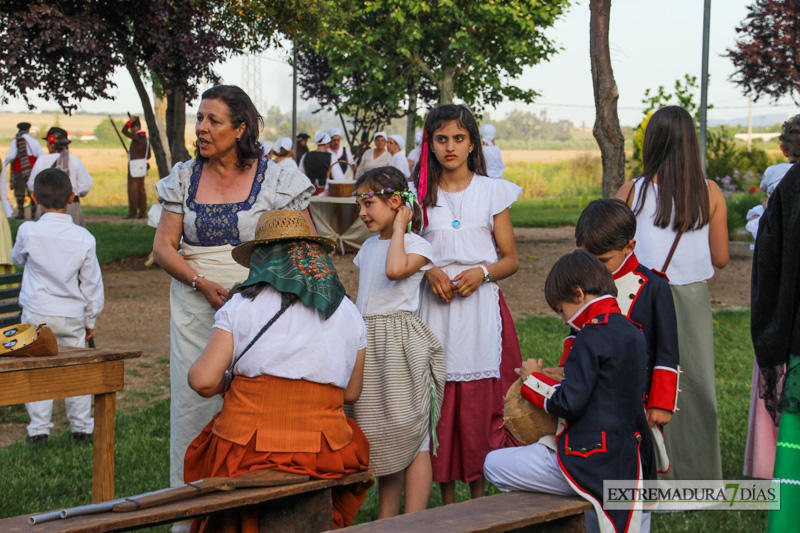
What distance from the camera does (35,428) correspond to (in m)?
5.50

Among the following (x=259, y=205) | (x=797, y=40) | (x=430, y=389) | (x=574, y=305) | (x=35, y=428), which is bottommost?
(x=35, y=428)

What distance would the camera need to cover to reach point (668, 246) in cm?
408

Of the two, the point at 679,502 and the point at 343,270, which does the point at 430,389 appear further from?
the point at 343,270

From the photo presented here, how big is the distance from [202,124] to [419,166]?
1059 millimetres

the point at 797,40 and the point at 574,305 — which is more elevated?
the point at 797,40

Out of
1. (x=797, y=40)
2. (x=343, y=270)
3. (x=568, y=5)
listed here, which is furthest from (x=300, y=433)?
(x=568, y=5)

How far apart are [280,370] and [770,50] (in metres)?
21.1

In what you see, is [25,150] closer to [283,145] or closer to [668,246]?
[283,145]

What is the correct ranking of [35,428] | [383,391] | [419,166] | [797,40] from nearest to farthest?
[383,391]
[419,166]
[35,428]
[797,40]

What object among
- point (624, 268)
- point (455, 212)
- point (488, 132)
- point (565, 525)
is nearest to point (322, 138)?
point (488, 132)

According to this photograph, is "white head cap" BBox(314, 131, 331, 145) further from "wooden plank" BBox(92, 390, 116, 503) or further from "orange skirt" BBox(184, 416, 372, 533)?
"orange skirt" BBox(184, 416, 372, 533)

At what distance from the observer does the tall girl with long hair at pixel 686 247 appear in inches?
158

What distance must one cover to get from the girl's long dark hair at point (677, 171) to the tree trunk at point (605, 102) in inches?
77.4

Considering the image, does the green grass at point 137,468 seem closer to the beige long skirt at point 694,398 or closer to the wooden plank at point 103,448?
the beige long skirt at point 694,398
